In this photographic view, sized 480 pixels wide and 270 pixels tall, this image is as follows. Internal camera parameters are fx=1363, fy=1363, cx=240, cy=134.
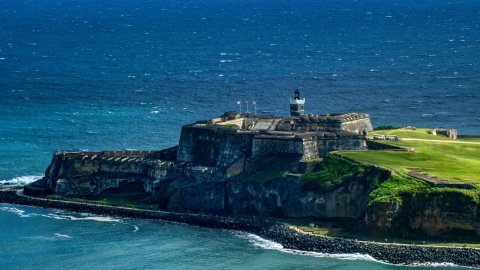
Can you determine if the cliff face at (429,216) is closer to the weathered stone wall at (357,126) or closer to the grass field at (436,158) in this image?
the grass field at (436,158)

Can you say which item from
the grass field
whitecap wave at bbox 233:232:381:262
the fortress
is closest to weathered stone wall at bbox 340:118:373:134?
the fortress

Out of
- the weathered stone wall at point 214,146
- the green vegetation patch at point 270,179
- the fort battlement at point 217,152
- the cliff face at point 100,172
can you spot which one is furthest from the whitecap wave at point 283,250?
the cliff face at point 100,172

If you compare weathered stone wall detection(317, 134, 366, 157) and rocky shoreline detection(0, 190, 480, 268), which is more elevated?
weathered stone wall detection(317, 134, 366, 157)

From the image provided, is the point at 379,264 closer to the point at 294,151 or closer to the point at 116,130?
the point at 294,151

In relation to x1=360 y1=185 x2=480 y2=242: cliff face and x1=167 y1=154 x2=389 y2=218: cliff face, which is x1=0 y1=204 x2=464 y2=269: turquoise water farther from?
x1=167 y1=154 x2=389 y2=218: cliff face

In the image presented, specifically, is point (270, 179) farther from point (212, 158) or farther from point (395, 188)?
point (395, 188)
